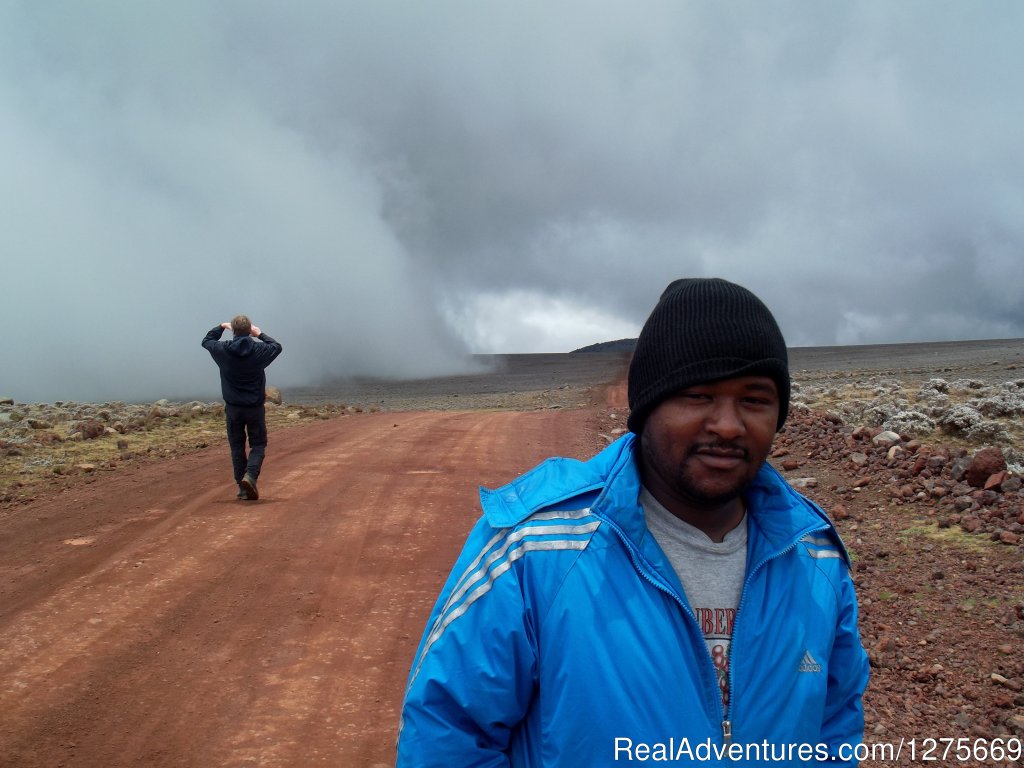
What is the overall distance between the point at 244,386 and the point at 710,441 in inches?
307

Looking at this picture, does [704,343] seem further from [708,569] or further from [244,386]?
[244,386]

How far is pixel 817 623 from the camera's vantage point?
196 cm

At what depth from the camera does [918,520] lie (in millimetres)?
6969

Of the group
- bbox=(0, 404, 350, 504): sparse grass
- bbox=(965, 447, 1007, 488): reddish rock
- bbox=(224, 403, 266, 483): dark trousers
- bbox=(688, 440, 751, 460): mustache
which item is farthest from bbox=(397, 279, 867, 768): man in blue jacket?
bbox=(0, 404, 350, 504): sparse grass

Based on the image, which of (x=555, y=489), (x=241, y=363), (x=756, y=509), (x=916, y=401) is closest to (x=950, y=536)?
(x=756, y=509)

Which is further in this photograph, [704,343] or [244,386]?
[244,386]

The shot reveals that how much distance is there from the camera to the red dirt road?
393cm

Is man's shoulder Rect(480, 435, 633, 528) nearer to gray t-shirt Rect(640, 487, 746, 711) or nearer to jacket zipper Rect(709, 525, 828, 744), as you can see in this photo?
gray t-shirt Rect(640, 487, 746, 711)

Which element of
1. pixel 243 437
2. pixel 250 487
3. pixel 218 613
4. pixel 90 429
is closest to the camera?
pixel 218 613

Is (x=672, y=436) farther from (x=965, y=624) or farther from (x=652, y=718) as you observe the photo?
(x=965, y=624)

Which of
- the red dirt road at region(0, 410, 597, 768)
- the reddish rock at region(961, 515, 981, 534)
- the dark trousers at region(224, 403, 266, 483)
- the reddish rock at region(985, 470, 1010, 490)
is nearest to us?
the red dirt road at region(0, 410, 597, 768)

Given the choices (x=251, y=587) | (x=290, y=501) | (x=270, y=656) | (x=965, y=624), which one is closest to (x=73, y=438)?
(x=290, y=501)

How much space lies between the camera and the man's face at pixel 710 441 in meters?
1.96

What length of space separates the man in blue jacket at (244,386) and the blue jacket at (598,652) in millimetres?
7313
